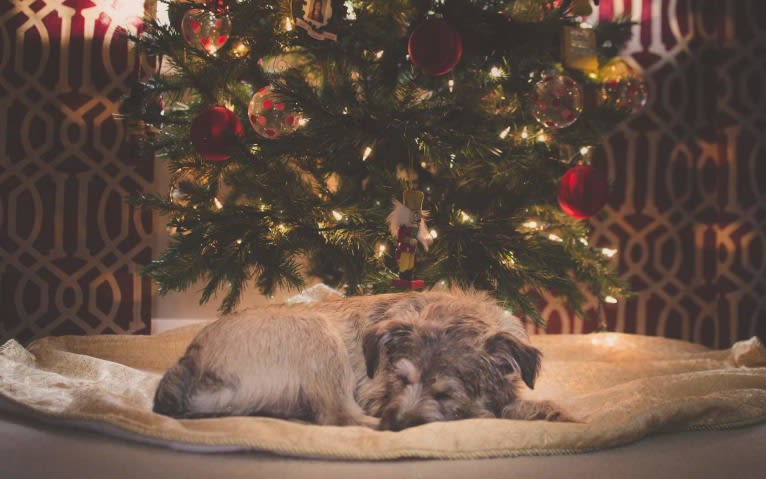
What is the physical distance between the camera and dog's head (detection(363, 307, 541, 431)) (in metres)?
1.40

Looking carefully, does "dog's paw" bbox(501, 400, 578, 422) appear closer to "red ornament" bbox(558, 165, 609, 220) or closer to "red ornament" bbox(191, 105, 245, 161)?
"red ornament" bbox(558, 165, 609, 220)

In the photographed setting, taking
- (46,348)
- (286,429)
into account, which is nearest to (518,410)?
(286,429)

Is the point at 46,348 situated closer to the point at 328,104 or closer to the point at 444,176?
the point at 328,104

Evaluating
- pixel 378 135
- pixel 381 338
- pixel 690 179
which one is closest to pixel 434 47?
pixel 378 135

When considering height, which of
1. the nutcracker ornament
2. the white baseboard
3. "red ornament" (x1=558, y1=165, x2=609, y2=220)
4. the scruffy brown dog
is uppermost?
"red ornament" (x1=558, y1=165, x2=609, y2=220)

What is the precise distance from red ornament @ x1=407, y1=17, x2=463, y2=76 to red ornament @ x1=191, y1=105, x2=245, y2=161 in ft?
1.94

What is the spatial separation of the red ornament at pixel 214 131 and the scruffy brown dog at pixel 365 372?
2.44ft

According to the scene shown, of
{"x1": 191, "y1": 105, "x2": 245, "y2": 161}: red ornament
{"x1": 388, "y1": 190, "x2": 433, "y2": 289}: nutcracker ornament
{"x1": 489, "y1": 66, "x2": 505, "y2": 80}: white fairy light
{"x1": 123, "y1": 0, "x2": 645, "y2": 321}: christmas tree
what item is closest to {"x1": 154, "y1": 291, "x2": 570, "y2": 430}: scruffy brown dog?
{"x1": 388, "y1": 190, "x2": 433, "y2": 289}: nutcracker ornament

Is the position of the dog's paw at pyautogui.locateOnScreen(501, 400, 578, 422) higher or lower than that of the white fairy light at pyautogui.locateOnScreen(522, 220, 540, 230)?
lower

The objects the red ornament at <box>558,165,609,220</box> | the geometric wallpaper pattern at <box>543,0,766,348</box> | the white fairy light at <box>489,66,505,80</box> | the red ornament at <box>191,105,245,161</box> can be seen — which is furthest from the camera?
the geometric wallpaper pattern at <box>543,0,766,348</box>

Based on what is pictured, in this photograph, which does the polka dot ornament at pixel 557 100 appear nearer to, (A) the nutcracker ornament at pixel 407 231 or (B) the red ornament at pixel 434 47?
(B) the red ornament at pixel 434 47

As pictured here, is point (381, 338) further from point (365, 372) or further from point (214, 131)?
point (214, 131)

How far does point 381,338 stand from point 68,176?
2851 mm

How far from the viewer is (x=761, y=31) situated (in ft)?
12.7
